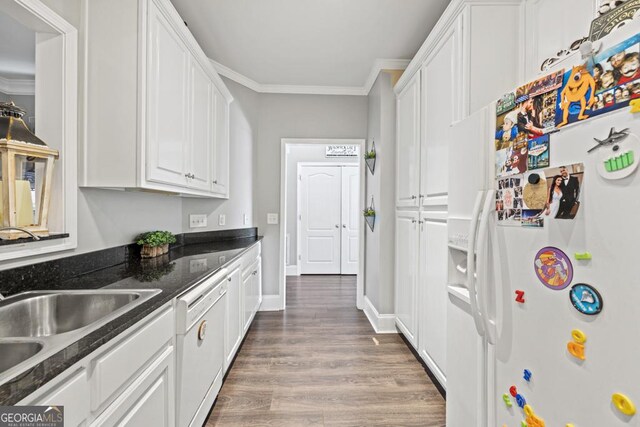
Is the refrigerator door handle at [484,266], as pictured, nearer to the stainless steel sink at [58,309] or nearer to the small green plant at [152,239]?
the stainless steel sink at [58,309]

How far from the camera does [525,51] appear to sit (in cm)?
162

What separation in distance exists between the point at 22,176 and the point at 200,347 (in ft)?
3.66

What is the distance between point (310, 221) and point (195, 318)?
4.37m

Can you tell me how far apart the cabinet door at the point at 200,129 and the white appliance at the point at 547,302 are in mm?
1733

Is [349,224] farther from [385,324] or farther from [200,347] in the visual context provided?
[200,347]

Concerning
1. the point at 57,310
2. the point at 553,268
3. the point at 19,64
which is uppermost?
the point at 19,64

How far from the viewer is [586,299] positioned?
803 mm

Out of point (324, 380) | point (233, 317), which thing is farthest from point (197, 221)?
point (324, 380)

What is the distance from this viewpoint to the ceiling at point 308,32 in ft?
7.33

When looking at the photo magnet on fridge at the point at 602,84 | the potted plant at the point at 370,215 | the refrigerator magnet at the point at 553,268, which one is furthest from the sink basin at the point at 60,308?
the potted plant at the point at 370,215

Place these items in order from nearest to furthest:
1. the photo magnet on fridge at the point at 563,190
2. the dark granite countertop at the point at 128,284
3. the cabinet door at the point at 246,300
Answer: the dark granite countertop at the point at 128,284 < the photo magnet on fridge at the point at 563,190 < the cabinet door at the point at 246,300

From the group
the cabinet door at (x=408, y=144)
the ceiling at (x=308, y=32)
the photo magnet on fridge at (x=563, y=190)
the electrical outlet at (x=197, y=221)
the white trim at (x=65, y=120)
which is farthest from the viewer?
the electrical outlet at (x=197, y=221)

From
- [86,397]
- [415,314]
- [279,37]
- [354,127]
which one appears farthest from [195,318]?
[354,127]

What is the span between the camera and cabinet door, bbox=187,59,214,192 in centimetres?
212
